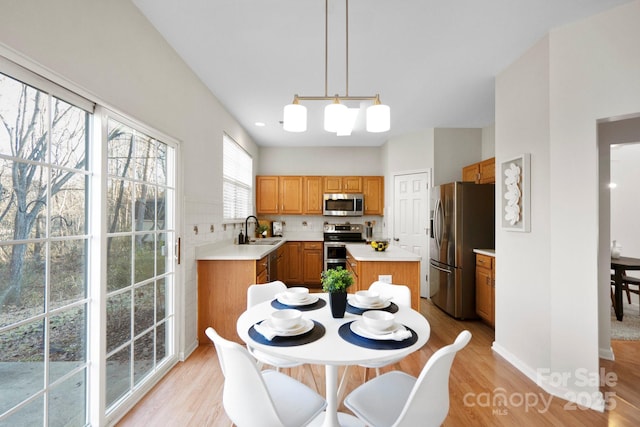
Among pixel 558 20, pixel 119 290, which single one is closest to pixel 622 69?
pixel 558 20

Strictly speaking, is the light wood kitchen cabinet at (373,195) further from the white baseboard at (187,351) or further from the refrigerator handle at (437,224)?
the white baseboard at (187,351)

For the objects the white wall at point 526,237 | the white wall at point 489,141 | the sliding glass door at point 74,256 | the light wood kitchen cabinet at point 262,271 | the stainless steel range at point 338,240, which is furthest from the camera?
the stainless steel range at point 338,240

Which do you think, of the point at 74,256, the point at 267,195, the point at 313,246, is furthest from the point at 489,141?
the point at 74,256

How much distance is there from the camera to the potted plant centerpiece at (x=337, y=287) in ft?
4.81

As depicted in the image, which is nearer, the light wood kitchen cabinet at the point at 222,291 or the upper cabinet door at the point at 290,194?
the light wood kitchen cabinet at the point at 222,291

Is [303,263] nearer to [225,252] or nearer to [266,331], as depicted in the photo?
[225,252]

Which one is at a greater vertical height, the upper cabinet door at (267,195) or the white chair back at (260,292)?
the upper cabinet door at (267,195)

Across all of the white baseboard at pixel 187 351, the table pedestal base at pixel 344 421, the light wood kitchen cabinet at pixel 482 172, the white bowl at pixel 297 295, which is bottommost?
the white baseboard at pixel 187 351

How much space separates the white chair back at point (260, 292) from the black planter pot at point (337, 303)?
2.30 ft

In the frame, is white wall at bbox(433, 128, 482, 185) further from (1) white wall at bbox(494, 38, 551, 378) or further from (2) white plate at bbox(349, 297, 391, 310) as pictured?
(2) white plate at bbox(349, 297, 391, 310)

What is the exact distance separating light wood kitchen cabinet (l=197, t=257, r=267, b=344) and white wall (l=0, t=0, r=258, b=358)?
100 mm

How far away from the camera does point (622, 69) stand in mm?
1799

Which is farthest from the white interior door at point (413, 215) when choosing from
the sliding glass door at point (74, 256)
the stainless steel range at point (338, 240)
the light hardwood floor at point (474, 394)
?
the sliding glass door at point (74, 256)

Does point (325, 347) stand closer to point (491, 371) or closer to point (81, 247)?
point (81, 247)
